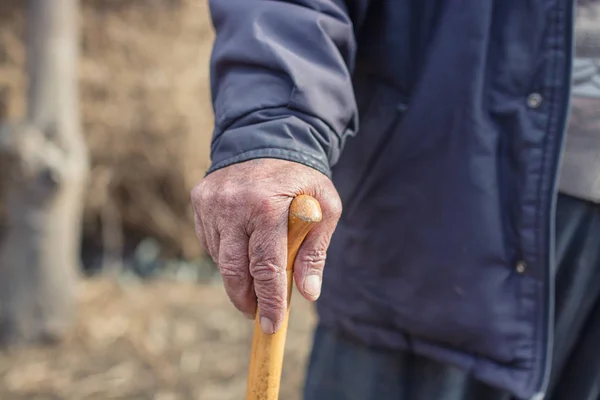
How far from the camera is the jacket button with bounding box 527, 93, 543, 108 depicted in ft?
4.23

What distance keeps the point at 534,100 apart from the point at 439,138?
203 mm

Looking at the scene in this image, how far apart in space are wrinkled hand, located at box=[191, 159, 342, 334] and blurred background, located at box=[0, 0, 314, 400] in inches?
90.0

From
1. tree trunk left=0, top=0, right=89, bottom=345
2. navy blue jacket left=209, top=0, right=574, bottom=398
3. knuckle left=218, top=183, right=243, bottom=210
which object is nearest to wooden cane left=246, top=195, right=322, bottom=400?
knuckle left=218, top=183, right=243, bottom=210

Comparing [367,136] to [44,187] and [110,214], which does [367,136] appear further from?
[110,214]

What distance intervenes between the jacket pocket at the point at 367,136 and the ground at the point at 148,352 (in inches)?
80.5

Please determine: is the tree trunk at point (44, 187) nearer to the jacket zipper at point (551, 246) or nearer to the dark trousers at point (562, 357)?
the dark trousers at point (562, 357)

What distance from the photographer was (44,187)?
3.40m

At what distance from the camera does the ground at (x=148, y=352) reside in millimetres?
3219

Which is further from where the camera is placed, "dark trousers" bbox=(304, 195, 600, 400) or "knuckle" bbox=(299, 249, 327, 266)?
"dark trousers" bbox=(304, 195, 600, 400)

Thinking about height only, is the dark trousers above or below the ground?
above

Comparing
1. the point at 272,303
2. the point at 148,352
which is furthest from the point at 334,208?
the point at 148,352

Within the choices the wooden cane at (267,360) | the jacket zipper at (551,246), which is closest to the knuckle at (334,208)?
the wooden cane at (267,360)

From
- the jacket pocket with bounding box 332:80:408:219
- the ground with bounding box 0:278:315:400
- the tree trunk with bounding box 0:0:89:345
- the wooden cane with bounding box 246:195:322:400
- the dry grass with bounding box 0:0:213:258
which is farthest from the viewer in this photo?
the dry grass with bounding box 0:0:213:258

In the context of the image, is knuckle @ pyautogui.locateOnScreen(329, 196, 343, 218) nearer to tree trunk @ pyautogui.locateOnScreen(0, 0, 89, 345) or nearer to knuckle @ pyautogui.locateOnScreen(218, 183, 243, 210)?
knuckle @ pyautogui.locateOnScreen(218, 183, 243, 210)
